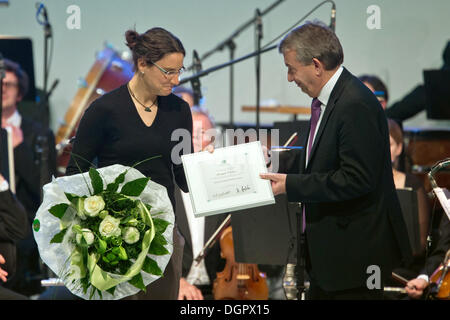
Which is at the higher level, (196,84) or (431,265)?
(196,84)

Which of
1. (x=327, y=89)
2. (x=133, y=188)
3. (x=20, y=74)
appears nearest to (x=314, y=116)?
(x=327, y=89)

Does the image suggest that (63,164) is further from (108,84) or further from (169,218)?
(169,218)

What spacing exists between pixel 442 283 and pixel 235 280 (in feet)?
3.74

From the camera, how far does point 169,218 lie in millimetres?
2521

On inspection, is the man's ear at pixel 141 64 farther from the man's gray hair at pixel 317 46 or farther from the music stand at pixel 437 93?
the music stand at pixel 437 93

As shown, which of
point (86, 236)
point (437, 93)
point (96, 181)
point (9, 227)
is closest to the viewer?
point (86, 236)

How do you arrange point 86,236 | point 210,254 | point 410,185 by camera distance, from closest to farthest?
point 86,236, point 210,254, point 410,185

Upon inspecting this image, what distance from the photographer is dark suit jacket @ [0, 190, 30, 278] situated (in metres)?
3.49

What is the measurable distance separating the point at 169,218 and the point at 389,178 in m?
0.93

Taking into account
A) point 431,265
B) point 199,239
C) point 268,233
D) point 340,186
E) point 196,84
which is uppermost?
point 196,84

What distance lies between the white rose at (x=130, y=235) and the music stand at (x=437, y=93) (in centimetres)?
309

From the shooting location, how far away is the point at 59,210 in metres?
2.39

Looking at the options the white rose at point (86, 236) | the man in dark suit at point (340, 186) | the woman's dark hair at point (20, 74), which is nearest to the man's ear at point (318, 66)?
the man in dark suit at point (340, 186)

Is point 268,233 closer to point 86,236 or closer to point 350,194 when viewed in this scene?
point 350,194
